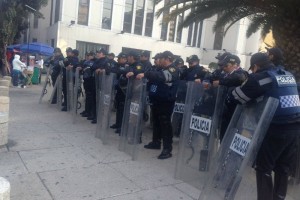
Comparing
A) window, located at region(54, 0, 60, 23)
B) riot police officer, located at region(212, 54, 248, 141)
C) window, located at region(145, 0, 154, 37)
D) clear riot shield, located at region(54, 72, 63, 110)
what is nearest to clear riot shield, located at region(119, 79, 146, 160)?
riot police officer, located at region(212, 54, 248, 141)

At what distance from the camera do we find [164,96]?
18.1ft

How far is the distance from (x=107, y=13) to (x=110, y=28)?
121 cm

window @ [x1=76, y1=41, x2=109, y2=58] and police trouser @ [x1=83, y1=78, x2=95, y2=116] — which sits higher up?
window @ [x1=76, y1=41, x2=109, y2=58]

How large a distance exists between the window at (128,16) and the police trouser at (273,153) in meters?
25.5

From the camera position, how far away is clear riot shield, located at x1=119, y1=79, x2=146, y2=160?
17.6 ft

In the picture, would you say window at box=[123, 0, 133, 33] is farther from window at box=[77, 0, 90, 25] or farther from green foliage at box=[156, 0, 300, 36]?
green foliage at box=[156, 0, 300, 36]

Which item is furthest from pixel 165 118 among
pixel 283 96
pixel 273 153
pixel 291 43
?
pixel 291 43

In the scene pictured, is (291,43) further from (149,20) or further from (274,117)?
(149,20)

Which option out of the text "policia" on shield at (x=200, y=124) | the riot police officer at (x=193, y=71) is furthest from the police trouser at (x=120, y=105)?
the text "policia" on shield at (x=200, y=124)

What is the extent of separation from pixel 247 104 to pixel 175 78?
2029 millimetres

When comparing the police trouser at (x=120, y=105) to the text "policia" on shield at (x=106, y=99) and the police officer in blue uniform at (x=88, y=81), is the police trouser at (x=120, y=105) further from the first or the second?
the police officer in blue uniform at (x=88, y=81)

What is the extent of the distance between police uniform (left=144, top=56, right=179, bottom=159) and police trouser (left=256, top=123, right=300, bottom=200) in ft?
7.15

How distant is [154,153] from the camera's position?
594 centimetres

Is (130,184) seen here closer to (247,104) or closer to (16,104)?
(247,104)
